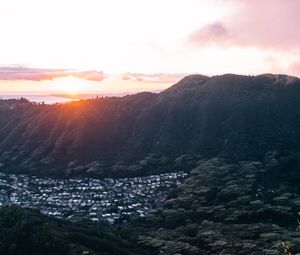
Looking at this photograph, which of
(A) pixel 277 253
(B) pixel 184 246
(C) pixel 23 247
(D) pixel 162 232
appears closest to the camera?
(C) pixel 23 247

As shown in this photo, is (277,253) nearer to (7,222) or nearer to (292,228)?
(292,228)

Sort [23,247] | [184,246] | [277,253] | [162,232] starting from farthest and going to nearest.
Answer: [162,232] → [184,246] → [277,253] → [23,247]

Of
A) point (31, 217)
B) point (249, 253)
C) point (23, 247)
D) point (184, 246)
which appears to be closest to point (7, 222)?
point (31, 217)

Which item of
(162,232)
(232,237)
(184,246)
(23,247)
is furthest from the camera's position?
(162,232)

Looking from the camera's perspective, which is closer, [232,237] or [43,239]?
[43,239]

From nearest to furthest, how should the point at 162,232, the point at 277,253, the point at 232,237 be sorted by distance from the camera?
the point at 277,253 → the point at 232,237 → the point at 162,232

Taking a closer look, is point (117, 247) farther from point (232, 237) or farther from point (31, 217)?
point (232, 237)

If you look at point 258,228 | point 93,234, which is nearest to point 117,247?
point 93,234

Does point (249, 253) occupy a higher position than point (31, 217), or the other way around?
point (31, 217)

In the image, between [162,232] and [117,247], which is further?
[162,232]
